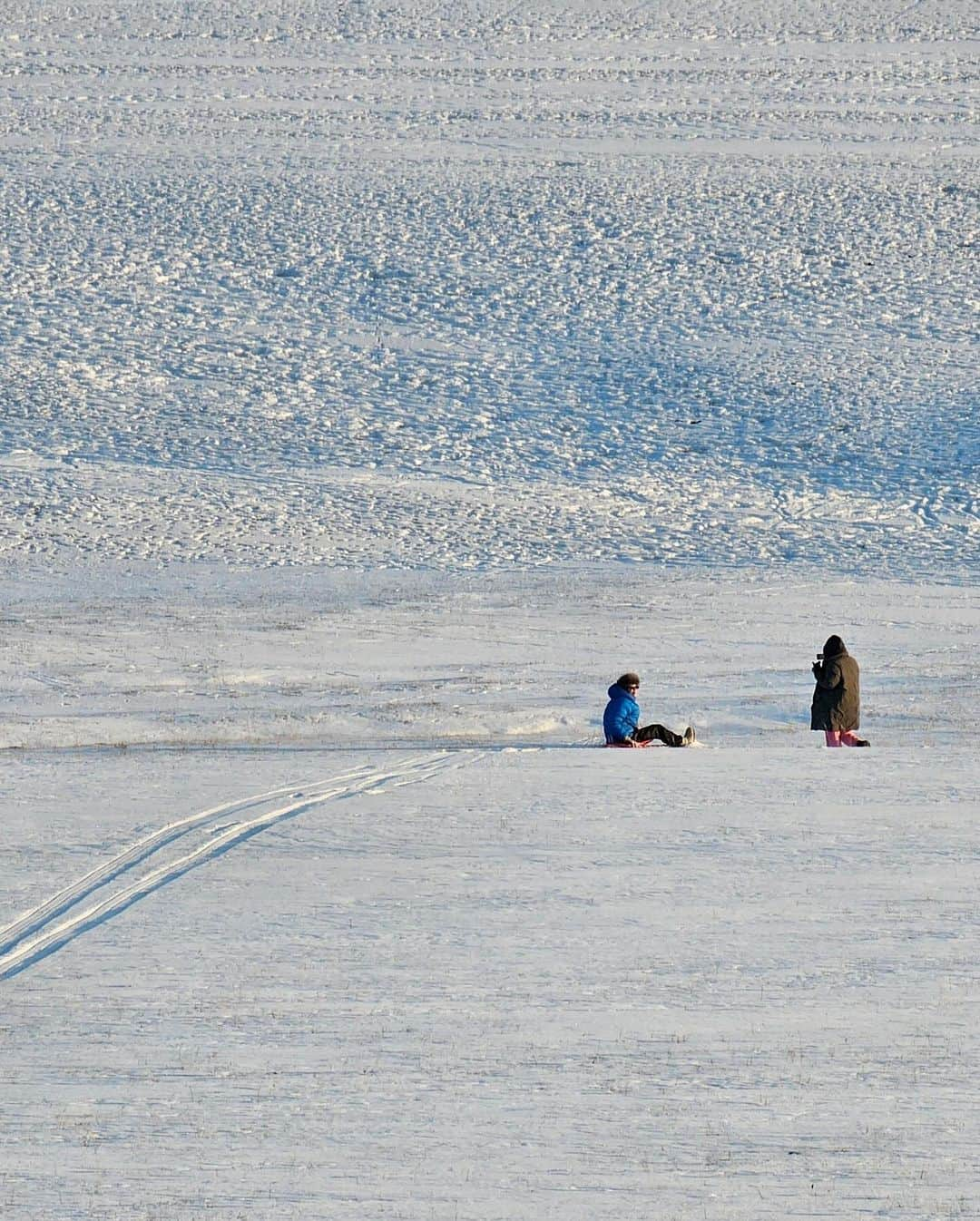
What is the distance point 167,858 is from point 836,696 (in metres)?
4.87

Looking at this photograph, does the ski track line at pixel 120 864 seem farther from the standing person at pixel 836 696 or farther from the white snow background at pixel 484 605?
the standing person at pixel 836 696

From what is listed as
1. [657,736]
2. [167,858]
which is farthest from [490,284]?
[167,858]

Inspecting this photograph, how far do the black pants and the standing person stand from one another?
95cm

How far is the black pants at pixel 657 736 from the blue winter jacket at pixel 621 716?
0.11 meters

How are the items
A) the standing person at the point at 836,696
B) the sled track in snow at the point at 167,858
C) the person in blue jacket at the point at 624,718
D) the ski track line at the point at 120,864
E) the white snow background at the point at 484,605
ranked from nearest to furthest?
the white snow background at the point at 484,605
the sled track in snow at the point at 167,858
the ski track line at the point at 120,864
the person in blue jacket at the point at 624,718
the standing person at the point at 836,696

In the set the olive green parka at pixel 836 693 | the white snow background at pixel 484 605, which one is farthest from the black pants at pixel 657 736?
the olive green parka at pixel 836 693

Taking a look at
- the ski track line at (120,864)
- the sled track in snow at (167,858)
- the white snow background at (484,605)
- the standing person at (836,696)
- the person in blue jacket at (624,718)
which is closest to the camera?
the white snow background at (484,605)

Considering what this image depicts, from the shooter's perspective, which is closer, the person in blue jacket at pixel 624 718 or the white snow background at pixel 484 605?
the white snow background at pixel 484 605

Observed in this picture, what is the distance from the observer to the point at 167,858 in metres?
8.04

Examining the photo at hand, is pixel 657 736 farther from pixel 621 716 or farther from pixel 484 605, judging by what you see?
pixel 484 605

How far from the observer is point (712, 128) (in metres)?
25.5

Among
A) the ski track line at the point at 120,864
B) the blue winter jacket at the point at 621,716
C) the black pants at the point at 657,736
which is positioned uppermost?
the blue winter jacket at the point at 621,716

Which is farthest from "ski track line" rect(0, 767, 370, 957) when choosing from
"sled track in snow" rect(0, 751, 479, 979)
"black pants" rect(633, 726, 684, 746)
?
"black pants" rect(633, 726, 684, 746)

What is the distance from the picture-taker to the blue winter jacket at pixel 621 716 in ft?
34.4
